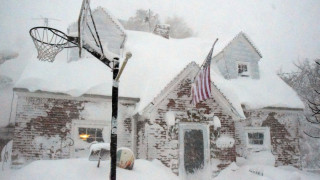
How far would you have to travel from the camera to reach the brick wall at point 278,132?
11617 millimetres

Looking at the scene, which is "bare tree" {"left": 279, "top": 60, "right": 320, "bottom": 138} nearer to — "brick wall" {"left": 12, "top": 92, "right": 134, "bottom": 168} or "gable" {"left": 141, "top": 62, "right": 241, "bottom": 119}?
"gable" {"left": 141, "top": 62, "right": 241, "bottom": 119}

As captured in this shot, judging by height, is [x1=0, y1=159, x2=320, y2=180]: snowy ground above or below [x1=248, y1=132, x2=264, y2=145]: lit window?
below

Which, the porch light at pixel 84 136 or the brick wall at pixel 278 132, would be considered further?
the brick wall at pixel 278 132

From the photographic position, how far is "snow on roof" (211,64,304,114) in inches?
437

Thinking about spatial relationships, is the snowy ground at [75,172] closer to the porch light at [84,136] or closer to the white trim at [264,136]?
the porch light at [84,136]

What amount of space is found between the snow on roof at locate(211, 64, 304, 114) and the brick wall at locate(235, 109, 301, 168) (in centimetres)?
51

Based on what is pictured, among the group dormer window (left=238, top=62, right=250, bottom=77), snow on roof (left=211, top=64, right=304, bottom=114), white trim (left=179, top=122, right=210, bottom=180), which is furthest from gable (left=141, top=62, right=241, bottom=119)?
dormer window (left=238, top=62, right=250, bottom=77)

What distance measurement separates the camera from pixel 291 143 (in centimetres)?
1209

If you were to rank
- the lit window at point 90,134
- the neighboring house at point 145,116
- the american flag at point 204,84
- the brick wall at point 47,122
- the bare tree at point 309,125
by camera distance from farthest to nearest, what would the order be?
the bare tree at point 309,125
the lit window at point 90,134
the neighboring house at point 145,116
the brick wall at point 47,122
the american flag at point 204,84

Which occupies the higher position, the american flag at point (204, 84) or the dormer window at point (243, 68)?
Result: the dormer window at point (243, 68)

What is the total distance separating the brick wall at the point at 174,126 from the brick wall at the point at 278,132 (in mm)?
1672

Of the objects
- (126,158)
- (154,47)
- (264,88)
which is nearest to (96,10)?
(154,47)

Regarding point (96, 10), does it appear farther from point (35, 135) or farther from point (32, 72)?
point (35, 135)

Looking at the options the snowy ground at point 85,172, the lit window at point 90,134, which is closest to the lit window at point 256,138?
the snowy ground at point 85,172
